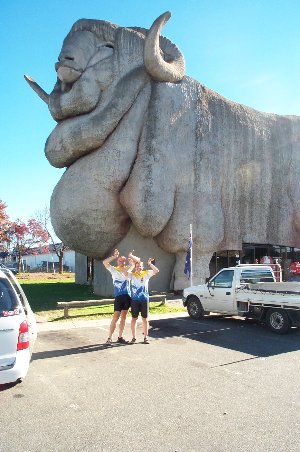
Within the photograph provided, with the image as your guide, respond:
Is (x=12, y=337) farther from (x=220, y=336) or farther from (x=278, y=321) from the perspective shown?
(x=278, y=321)

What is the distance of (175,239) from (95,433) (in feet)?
48.2

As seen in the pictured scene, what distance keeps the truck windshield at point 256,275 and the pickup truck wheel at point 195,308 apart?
5.99 ft

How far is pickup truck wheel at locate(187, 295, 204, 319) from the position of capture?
1330 centimetres

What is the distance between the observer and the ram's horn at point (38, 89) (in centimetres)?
2086

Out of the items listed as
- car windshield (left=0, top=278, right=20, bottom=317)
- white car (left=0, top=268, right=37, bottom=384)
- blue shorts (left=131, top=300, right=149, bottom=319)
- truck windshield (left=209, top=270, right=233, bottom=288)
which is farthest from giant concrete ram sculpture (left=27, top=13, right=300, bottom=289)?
white car (left=0, top=268, right=37, bottom=384)

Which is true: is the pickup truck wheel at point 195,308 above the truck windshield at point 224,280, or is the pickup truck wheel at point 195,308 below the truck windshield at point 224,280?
below

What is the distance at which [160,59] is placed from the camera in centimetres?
1883

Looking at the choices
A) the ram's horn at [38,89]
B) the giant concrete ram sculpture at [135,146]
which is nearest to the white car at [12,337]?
the giant concrete ram sculpture at [135,146]

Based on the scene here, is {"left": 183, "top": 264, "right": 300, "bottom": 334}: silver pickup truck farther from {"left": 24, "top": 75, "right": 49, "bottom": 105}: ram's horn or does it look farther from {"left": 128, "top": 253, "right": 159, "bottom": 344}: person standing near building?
{"left": 24, "top": 75, "right": 49, "bottom": 105}: ram's horn

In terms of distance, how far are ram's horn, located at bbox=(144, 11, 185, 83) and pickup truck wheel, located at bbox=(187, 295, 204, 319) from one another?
10.8m

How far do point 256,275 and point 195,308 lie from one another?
224cm

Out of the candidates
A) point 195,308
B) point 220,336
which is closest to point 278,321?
point 220,336

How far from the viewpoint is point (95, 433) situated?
4.60 metres

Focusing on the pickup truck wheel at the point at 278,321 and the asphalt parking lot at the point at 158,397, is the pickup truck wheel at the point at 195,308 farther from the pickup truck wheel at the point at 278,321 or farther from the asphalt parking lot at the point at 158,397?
the asphalt parking lot at the point at 158,397
